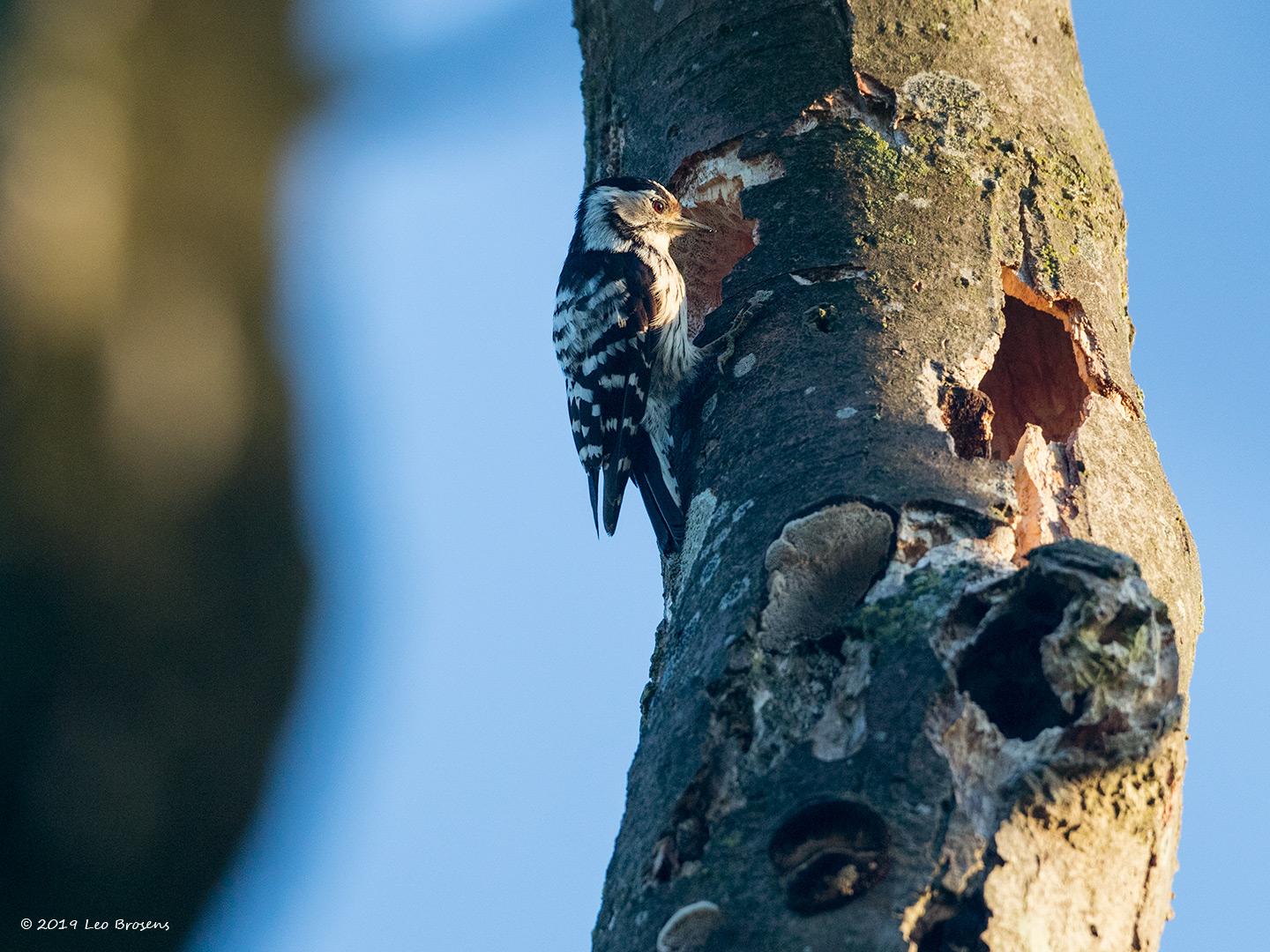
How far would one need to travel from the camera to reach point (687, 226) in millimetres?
4656

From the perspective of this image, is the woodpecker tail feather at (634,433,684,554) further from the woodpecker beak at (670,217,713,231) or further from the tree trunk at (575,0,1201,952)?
the woodpecker beak at (670,217,713,231)

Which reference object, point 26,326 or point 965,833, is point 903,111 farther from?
point 26,326

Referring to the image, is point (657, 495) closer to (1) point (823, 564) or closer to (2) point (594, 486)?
(2) point (594, 486)

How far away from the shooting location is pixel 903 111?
12.1 feet

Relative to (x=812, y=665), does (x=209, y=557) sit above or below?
below

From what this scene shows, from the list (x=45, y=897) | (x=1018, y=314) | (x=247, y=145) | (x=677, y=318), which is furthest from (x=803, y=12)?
(x=45, y=897)

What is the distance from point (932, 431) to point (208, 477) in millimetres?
2223

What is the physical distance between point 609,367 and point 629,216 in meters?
0.54

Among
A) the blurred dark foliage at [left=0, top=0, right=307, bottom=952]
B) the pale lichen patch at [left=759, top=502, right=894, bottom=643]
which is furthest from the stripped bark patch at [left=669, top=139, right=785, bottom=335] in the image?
the blurred dark foliage at [left=0, top=0, right=307, bottom=952]

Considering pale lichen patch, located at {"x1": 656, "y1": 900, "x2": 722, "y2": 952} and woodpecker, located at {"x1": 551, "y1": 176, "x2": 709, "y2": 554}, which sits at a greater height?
woodpecker, located at {"x1": 551, "y1": 176, "x2": 709, "y2": 554}

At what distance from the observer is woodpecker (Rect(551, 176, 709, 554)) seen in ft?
15.8

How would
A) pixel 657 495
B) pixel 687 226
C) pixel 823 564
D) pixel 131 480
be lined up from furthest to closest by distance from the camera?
1. pixel 657 495
2. pixel 687 226
3. pixel 823 564
4. pixel 131 480

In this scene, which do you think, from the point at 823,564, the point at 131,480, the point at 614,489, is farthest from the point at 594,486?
the point at 131,480

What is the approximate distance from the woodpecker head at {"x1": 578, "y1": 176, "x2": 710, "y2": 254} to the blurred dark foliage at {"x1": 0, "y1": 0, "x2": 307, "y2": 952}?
3294 millimetres
